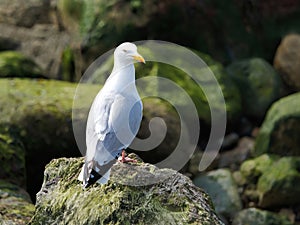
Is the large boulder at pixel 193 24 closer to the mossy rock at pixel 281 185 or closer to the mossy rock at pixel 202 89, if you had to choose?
the mossy rock at pixel 202 89

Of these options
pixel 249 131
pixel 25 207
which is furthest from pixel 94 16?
pixel 25 207

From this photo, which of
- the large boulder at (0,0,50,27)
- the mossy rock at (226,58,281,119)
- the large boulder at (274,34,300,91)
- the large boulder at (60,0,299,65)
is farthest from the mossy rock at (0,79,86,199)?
the large boulder at (0,0,50,27)

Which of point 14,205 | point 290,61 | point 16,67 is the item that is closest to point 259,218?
point 14,205

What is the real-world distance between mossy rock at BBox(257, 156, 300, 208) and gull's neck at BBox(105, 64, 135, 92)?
5.82m

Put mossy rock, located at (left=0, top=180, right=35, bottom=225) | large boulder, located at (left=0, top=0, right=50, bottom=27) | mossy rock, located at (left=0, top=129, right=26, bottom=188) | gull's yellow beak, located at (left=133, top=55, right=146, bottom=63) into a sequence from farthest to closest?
large boulder, located at (left=0, top=0, right=50, bottom=27) < mossy rock, located at (left=0, top=129, right=26, bottom=188) < mossy rock, located at (left=0, top=180, right=35, bottom=225) < gull's yellow beak, located at (left=133, top=55, right=146, bottom=63)

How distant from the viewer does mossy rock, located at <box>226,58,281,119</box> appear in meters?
13.7

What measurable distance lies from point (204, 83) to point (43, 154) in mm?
3699

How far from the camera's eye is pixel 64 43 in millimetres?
15117

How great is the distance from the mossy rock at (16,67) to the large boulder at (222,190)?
3.45 meters

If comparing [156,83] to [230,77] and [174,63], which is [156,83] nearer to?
Result: [174,63]

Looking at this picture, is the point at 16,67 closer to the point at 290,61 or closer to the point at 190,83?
the point at 190,83

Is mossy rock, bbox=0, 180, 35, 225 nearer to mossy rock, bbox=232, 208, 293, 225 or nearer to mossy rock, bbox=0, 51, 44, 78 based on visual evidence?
mossy rock, bbox=232, 208, 293, 225

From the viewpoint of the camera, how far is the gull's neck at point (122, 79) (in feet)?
19.2

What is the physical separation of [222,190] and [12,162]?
3.80m
